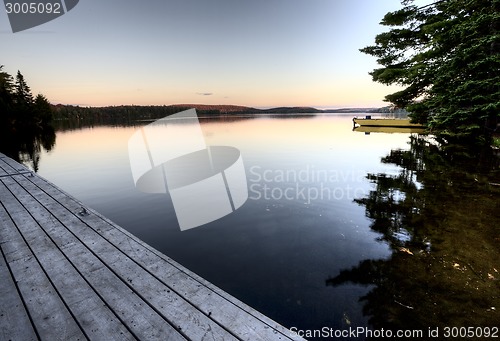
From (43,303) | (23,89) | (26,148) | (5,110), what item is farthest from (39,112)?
(43,303)

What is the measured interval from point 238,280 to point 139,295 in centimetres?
195

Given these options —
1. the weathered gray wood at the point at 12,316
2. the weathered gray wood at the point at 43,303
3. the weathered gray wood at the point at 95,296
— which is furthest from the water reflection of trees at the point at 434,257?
the weathered gray wood at the point at 12,316

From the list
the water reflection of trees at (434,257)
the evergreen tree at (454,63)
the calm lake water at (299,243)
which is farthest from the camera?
the evergreen tree at (454,63)

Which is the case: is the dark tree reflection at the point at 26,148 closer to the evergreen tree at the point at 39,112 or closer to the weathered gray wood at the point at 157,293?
the weathered gray wood at the point at 157,293

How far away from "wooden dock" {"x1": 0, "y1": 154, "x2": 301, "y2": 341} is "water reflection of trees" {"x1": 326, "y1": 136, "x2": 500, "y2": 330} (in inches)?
86.7

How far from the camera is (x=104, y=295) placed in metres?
2.56

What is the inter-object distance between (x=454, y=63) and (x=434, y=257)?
54.3ft

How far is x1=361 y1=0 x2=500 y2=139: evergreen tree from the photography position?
46.5ft

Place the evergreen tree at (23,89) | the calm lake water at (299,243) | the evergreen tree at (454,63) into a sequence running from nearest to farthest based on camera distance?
1. the calm lake water at (299,243)
2. the evergreen tree at (454,63)
3. the evergreen tree at (23,89)

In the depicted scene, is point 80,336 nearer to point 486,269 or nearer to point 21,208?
point 21,208

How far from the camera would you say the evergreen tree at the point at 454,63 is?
1416 cm

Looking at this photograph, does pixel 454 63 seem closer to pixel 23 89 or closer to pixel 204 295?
pixel 204 295

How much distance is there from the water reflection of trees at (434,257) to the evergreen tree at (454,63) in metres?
8.59

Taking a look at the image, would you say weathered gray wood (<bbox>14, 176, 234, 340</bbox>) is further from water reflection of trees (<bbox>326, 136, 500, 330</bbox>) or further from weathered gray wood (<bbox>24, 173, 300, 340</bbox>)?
water reflection of trees (<bbox>326, 136, 500, 330</bbox>)
